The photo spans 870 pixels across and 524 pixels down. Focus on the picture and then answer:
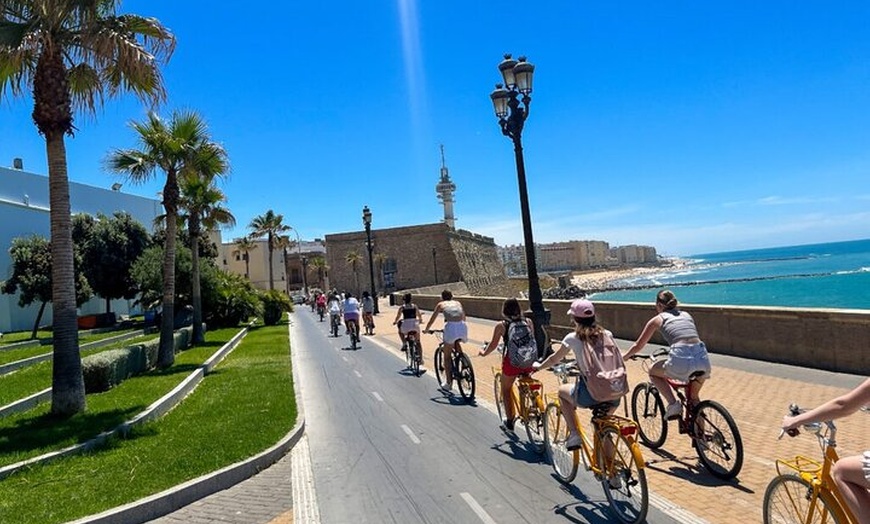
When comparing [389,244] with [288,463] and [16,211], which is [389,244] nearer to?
[16,211]

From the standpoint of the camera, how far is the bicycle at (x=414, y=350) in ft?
44.1

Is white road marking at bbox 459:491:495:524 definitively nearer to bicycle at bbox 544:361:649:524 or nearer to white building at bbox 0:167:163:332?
bicycle at bbox 544:361:649:524

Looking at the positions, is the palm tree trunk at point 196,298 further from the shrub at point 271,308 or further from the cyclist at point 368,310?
the shrub at point 271,308

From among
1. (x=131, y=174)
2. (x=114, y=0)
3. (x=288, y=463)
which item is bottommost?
(x=288, y=463)

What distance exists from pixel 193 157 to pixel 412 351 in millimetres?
9324

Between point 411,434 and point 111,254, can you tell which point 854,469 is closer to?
point 411,434

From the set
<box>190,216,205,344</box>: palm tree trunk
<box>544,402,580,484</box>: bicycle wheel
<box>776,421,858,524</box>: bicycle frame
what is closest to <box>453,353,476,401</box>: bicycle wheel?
<box>544,402,580,484</box>: bicycle wheel

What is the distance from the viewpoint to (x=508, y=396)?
290 inches

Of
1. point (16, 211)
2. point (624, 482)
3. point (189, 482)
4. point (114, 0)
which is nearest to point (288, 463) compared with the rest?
point (189, 482)

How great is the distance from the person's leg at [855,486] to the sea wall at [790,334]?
25.7 ft

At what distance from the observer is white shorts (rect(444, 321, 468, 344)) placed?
399 inches

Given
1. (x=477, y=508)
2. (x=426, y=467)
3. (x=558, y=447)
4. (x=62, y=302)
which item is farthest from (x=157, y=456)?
(x=558, y=447)

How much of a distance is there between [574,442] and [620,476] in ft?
1.85

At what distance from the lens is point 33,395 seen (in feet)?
36.7
